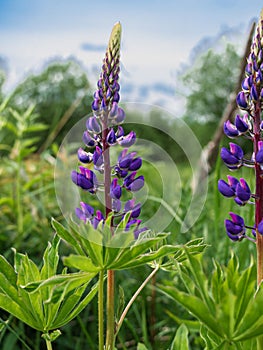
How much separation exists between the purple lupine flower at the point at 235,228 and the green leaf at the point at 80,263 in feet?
1.30

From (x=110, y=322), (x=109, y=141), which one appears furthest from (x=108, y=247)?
(x=109, y=141)

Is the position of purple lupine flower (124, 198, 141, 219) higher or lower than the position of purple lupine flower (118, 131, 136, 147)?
lower

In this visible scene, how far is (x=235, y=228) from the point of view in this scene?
1.46 meters

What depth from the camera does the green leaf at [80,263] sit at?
119 cm

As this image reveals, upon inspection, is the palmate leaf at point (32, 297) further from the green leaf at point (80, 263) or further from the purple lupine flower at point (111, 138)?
the purple lupine flower at point (111, 138)

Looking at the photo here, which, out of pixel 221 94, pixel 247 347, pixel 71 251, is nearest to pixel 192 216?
pixel 71 251

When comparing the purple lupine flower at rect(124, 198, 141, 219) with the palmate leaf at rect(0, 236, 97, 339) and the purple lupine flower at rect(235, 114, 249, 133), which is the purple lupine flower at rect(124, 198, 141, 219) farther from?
the purple lupine flower at rect(235, 114, 249, 133)

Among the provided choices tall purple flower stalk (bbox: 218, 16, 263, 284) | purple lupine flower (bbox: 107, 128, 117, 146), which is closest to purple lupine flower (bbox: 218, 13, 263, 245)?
tall purple flower stalk (bbox: 218, 16, 263, 284)

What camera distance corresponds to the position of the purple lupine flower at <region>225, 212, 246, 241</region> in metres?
1.45

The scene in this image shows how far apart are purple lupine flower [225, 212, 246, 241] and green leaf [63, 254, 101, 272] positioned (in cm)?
40

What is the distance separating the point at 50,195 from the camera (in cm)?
406

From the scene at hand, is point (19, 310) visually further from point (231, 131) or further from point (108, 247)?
point (231, 131)

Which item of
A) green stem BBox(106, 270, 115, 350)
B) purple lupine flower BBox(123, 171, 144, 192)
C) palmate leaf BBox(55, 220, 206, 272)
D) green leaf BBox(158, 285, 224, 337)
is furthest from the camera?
purple lupine flower BBox(123, 171, 144, 192)

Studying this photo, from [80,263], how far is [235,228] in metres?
0.48
